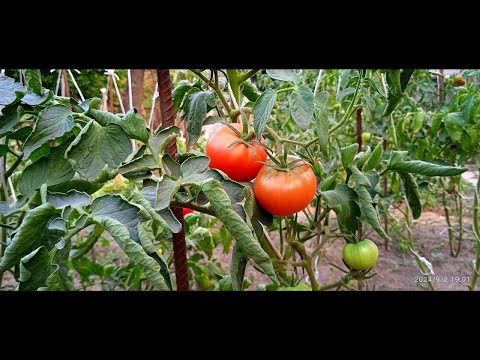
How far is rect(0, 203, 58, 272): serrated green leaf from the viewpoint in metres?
0.36

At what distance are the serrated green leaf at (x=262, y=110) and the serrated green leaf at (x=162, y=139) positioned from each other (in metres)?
0.10

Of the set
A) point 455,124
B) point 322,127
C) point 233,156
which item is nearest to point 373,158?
point 322,127

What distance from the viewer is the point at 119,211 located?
0.37 metres

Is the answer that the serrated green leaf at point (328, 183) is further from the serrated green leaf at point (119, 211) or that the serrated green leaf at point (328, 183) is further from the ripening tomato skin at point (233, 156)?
the serrated green leaf at point (119, 211)

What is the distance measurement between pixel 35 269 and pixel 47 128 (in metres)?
0.18

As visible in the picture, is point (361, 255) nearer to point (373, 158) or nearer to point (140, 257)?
point (373, 158)

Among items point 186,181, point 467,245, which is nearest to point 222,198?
point 186,181

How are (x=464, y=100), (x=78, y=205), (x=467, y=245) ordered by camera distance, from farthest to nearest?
1. (x=467, y=245)
2. (x=464, y=100)
3. (x=78, y=205)

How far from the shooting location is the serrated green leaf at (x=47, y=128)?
0.45m

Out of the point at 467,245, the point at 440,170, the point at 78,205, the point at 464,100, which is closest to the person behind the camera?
the point at 78,205

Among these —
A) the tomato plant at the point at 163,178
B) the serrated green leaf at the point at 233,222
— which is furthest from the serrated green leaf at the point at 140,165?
the serrated green leaf at the point at 233,222
